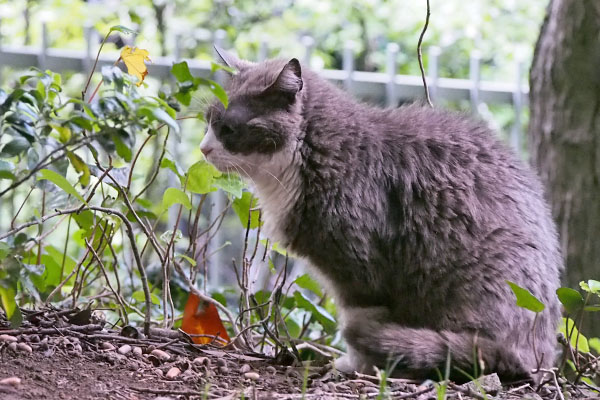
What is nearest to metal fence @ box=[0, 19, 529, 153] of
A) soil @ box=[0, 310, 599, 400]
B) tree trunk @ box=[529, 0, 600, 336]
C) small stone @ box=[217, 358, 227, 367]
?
tree trunk @ box=[529, 0, 600, 336]

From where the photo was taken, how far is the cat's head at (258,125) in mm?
3031

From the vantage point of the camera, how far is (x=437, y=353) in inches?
105

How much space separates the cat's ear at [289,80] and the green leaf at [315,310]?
0.89 m

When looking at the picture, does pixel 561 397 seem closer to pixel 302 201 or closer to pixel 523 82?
pixel 302 201

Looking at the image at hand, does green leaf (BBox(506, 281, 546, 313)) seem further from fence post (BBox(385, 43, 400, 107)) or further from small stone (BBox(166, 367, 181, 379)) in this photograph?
fence post (BBox(385, 43, 400, 107))

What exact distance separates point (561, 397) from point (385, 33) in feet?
25.6

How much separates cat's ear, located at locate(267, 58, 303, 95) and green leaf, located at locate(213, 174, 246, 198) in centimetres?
41

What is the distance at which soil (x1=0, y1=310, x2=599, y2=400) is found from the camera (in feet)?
7.28

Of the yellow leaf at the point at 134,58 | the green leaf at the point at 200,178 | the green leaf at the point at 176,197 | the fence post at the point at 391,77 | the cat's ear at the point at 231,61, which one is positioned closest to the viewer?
the yellow leaf at the point at 134,58

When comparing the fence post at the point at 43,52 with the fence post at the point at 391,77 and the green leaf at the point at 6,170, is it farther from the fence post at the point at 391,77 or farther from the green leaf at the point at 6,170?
the green leaf at the point at 6,170

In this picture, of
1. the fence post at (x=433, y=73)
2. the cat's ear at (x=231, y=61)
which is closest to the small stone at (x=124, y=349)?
the cat's ear at (x=231, y=61)

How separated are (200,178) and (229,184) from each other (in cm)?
12

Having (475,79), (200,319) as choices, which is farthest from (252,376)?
(475,79)

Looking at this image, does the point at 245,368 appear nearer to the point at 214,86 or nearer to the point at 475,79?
the point at 214,86
